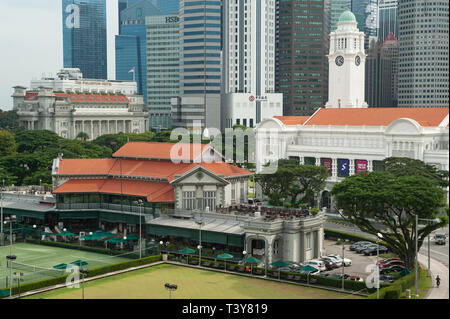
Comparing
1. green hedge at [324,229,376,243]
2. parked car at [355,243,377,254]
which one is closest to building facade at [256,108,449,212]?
green hedge at [324,229,376,243]

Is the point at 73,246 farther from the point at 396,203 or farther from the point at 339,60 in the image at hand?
the point at 339,60

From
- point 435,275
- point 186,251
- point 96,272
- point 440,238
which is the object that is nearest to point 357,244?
point 440,238

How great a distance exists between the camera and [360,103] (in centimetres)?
17212

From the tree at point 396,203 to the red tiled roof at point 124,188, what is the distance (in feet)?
79.5

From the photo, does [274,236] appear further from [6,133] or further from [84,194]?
[6,133]

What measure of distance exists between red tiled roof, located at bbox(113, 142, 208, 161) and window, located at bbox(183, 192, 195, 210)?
19.8 ft

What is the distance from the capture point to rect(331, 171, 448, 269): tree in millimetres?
66500

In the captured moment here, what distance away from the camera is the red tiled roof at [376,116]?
119 meters

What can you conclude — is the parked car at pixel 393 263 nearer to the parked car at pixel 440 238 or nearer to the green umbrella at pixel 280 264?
the green umbrella at pixel 280 264

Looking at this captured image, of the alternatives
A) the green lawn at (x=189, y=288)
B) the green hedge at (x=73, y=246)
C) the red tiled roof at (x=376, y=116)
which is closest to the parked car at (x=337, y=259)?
the green lawn at (x=189, y=288)

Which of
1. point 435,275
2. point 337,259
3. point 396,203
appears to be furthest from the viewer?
point 337,259

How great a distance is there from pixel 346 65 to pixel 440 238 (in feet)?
293

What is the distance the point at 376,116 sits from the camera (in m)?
129
